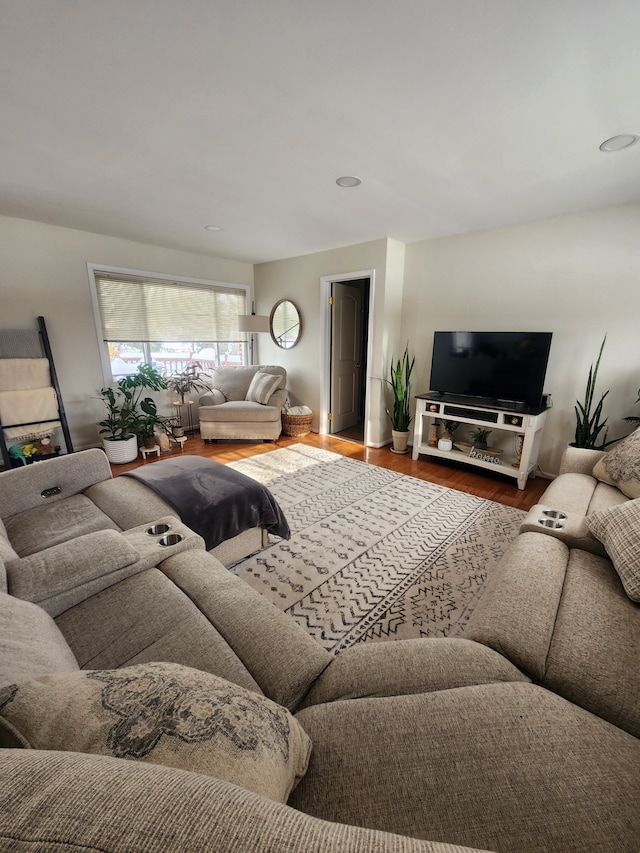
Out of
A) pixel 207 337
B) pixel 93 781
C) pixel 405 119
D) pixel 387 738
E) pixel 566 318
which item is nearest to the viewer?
pixel 93 781

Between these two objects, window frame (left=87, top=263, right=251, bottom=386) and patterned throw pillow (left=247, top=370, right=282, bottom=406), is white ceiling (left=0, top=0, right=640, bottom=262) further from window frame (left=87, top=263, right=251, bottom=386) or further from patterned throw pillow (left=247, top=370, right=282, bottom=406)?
patterned throw pillow (left=247, top=370, right=282, bottom=406)

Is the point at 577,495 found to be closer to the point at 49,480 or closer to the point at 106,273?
the point at 49,480

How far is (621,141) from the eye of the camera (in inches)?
72.6

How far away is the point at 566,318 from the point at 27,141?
159 inches

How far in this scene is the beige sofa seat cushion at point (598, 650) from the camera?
88 cm

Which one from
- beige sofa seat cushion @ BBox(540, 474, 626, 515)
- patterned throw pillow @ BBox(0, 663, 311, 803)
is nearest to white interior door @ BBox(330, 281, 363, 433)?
beige sofa seat cushion @ BBox(540, 474, 626, 515)

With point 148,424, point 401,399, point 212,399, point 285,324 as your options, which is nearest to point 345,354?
point 285,324

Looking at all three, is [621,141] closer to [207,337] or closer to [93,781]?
[93,781]

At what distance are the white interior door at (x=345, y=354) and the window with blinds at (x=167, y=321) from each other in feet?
5.26

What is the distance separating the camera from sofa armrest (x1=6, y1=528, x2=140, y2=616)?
3.74 ft

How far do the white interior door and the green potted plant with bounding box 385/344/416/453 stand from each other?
0.90 m

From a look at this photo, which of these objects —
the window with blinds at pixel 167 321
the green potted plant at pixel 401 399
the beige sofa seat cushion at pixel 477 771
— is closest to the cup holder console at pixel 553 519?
the beige sofa seat cushion at pixel 477 771

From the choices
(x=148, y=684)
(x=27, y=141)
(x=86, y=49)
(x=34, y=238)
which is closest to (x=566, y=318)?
(x=86, y=49)

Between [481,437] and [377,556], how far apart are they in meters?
2.09
